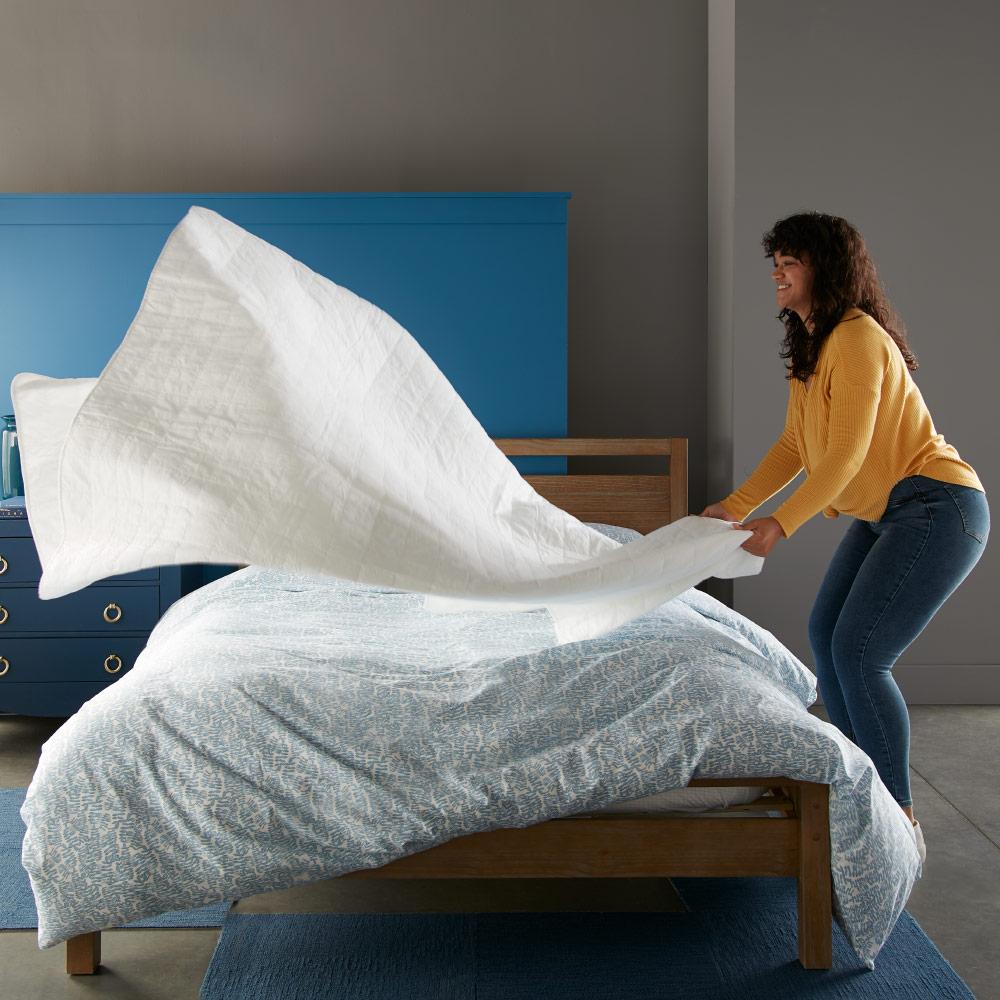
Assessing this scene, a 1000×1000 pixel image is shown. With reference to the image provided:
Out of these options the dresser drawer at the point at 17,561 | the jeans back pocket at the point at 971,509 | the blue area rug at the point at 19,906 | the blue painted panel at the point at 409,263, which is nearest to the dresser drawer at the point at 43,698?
the dresser drawer at the point at 17,561

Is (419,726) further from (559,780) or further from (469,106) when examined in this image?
(469,106)

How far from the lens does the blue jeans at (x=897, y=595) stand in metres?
2.18

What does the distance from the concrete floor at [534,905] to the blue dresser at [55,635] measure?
1.49 metres

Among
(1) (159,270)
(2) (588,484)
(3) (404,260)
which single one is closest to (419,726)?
(1) (159,270)

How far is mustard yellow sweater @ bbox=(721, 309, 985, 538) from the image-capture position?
7.04 ft

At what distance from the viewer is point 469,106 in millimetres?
4242

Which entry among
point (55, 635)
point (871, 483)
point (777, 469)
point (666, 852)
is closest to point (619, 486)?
point (777, 469)

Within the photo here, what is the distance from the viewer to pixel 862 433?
2143 millimetres

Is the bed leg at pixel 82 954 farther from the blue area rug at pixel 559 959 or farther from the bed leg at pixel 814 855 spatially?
the bed leg at pixel 814 855

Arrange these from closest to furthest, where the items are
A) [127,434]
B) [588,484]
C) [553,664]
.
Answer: [127,434] → [553,664] → [588,484]

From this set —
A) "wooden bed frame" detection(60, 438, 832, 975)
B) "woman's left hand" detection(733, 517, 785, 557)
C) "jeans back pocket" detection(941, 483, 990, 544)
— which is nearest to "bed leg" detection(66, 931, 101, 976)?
"wooden bed frame" detection(60, 438, 832, 975)

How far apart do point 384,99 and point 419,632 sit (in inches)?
98.1

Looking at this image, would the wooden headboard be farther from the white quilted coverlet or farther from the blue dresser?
the white quilted coverlet

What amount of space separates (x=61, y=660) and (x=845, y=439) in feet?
8.39
